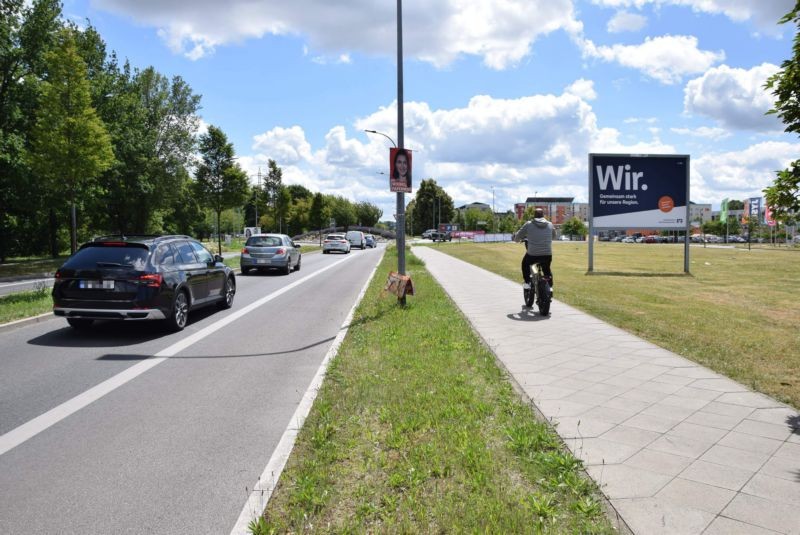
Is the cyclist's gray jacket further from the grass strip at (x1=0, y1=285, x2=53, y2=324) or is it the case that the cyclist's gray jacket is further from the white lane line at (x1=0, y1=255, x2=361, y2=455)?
the grass strip at (x1=0, y1=285, x2=53, y2=324)

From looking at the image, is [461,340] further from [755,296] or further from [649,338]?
[755,296]

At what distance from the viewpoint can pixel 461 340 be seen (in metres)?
7.58

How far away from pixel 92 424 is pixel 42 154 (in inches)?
724

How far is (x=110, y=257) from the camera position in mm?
8391

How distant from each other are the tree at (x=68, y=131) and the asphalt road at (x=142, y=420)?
11.2 m

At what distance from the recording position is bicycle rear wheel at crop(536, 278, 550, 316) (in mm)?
9781

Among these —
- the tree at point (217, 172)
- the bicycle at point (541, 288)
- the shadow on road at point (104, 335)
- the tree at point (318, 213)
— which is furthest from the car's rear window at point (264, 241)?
the tree at point (318, 213)

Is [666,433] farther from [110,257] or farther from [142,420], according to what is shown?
[110,257]

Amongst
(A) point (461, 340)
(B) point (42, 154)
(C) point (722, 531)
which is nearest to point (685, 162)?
(A) point (461, 340)

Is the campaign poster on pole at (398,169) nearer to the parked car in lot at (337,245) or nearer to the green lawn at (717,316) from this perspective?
the green lawn at (717,316)

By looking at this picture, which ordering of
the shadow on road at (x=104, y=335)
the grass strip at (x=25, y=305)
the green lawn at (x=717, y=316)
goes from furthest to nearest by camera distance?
the grass strip at (x=25, y=305), the shadow on road at (x=104, y=335), the green lawn at (x=717, y=316)

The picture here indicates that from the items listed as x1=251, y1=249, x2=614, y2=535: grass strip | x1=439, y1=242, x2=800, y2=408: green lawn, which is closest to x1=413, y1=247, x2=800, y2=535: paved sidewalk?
x1=251, y1=249, x2=614, y2=535: grass strip

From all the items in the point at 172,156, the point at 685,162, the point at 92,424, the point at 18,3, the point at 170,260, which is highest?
the point at 18,3

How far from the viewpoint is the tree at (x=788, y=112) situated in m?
4.59
